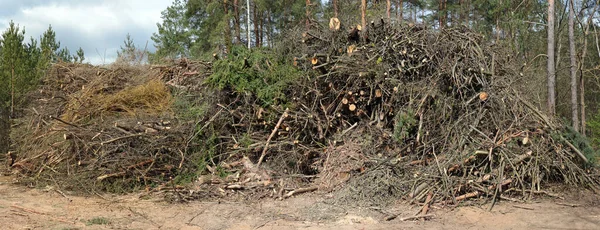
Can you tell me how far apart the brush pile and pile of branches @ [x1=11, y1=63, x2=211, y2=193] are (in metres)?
0.03

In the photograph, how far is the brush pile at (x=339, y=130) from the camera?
6.71 m

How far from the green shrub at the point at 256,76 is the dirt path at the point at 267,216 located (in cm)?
220

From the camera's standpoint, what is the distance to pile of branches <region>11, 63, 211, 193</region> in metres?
7.71

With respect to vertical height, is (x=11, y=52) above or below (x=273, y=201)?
above

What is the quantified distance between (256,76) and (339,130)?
2012 mm

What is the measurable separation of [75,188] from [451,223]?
20.9 ft

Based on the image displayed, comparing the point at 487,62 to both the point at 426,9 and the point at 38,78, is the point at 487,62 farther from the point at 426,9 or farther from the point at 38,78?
the point at 426,9

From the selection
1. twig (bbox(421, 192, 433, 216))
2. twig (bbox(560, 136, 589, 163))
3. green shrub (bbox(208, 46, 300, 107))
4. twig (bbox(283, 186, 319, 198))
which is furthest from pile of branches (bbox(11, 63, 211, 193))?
twig (bbox(560, 136, 589, 163))

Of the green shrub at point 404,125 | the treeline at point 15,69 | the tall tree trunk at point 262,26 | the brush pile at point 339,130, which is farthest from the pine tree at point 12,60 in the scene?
the tall tree trunk at point 262,26

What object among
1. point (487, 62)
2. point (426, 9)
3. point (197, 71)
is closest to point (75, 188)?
point (197, 71)

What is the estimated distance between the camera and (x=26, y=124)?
10.1 meters

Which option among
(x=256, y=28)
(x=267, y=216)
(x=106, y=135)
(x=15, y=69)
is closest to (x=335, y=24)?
(x=267, y=216)

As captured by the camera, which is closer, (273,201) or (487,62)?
(273,201)

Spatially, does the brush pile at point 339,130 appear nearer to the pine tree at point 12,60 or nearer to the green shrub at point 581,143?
the green shrub at point 581,143
